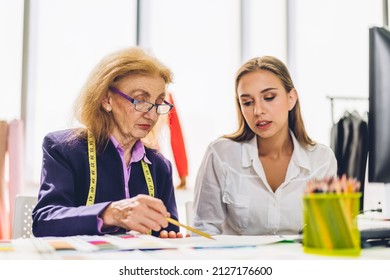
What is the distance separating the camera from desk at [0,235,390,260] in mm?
617

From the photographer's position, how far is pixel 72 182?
1.05 meters

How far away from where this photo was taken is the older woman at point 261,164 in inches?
49.2

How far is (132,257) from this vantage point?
2.00 feet

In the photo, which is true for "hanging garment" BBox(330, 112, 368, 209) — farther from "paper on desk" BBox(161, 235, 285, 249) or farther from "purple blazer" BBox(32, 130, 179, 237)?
"paper on desk" BBox(161, 235, 285, 249)

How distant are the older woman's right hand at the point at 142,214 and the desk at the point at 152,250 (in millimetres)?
31

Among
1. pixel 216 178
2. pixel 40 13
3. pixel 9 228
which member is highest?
pixel 40 13

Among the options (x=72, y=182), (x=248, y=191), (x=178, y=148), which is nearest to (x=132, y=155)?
(x=72, y=182)

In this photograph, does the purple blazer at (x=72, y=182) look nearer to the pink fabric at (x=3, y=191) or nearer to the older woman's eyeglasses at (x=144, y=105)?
the older woman's eyeglasses at (x=144, y=105)

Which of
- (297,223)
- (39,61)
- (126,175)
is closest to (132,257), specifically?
(126,175)

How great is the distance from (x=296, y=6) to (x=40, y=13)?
184 cm

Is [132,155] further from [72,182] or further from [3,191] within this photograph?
[3,191]

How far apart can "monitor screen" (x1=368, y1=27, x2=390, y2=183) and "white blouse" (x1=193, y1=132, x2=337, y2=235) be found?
44 cm

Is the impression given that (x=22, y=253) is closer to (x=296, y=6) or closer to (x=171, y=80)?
(x=171, y=80)

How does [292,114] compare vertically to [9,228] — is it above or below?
above
